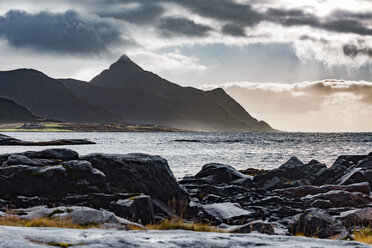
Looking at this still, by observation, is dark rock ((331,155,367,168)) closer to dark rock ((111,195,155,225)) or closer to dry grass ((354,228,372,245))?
dry grass ((354,228,372,245))

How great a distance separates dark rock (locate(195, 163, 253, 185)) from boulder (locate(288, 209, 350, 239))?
52.0ft

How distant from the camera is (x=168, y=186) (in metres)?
21.3

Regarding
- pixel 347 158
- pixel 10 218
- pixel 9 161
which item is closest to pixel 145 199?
pixel 10 218

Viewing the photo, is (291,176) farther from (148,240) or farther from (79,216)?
(148,240)

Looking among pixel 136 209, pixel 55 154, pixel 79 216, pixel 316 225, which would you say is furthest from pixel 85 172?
pixel 316 225

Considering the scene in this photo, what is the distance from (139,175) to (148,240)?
14.2m

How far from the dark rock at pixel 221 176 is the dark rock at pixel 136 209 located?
589 inches

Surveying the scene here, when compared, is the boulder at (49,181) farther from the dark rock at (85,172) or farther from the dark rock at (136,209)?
the dark rock at (136,209)

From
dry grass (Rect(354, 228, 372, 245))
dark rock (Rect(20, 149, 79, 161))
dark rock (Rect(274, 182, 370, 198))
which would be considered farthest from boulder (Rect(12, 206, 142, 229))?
dark rock (Rect(274, 182, 370, 198))

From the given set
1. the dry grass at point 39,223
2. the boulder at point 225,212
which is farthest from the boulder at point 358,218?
the dry grass at point 39,223

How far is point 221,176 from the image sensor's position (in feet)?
106

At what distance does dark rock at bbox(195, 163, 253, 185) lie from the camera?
31609 millimetres

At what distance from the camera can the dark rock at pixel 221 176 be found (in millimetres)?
31609

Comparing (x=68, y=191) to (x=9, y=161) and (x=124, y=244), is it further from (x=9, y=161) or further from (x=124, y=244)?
(x=124, y=244)
